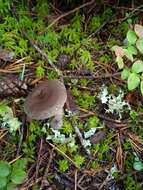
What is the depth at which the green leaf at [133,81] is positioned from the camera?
2.12 meters

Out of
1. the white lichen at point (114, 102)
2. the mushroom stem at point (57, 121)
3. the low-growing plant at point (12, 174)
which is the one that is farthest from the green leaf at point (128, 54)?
the low-growing plant at point (12, 174)

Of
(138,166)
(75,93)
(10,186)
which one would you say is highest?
(75,93)

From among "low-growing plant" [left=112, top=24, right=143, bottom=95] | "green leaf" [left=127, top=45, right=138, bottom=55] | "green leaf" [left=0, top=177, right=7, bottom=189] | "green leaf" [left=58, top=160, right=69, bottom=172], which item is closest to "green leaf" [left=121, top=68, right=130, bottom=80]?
"low-growing plant" [left=112, top=24, right=143, bottom=95]

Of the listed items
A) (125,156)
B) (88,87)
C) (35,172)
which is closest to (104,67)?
(88,87)

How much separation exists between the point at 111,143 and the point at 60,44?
0.77 metres

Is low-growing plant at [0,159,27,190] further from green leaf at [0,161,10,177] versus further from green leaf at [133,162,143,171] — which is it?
→ green leaf at [133,162,143,171]

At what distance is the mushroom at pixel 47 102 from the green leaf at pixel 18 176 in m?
0.33

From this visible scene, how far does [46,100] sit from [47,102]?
2 centimetres

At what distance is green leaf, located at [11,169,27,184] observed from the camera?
6.94 ft

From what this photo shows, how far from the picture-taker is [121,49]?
2148 millimetres

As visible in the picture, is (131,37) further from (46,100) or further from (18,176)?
(18,176)

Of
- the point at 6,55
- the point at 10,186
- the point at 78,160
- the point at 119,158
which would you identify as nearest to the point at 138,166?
the point at 119,158

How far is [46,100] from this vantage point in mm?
2344

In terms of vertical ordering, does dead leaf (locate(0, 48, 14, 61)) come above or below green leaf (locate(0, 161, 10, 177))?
above
